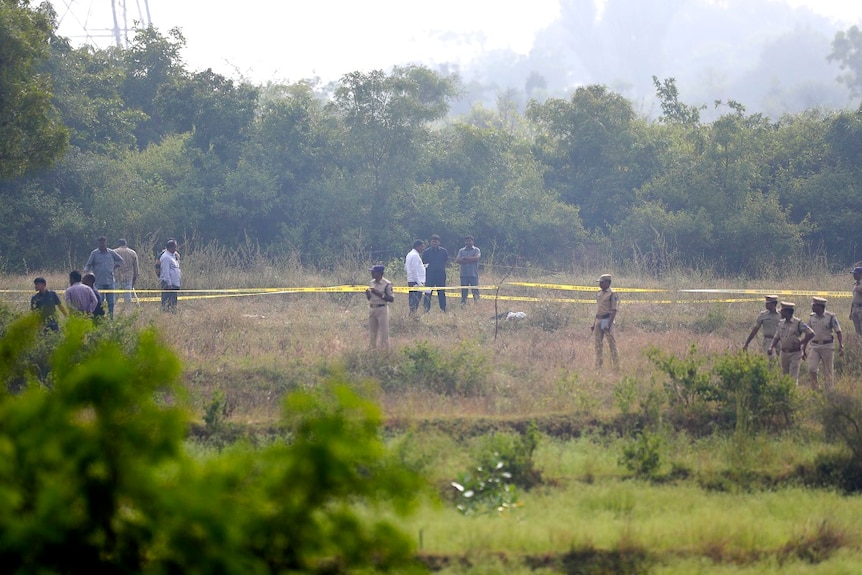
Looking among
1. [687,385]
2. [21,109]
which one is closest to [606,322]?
[687,385]

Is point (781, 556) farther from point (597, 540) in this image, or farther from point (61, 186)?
point (61, 186)

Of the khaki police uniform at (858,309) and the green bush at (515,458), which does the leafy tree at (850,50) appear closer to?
the khaki police uniform at (858,309)

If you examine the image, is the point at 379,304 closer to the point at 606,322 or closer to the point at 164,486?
the point at 606,322

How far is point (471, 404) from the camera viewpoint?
11.2 metres

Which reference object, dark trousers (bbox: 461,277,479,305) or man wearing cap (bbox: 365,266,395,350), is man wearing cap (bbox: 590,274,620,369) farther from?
dark trousers (bbox: 461,277,479,305)

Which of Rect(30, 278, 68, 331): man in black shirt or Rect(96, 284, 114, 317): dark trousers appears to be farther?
Rect(96, 284, 114, 317): dark trousers

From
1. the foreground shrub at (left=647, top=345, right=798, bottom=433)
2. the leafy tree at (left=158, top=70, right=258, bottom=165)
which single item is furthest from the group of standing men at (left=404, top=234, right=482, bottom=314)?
the leafy tree at (left=158, top=70, right=258, bottom=165)

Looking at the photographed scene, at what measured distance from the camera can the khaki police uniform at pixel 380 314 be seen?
13.1 m

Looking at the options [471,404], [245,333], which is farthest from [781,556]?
[245,333]

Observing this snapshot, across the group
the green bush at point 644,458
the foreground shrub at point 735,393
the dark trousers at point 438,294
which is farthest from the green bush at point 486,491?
the dark trousers at point 438,294

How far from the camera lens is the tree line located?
2591 cm

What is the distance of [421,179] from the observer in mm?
29266

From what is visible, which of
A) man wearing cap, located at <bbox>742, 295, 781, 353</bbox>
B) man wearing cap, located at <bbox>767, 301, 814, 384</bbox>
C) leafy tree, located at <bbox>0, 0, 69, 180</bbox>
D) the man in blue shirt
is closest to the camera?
man wearing cap, located at <bbox>767, 301, 814, 384</bbox>

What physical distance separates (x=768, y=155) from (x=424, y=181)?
9.88m
